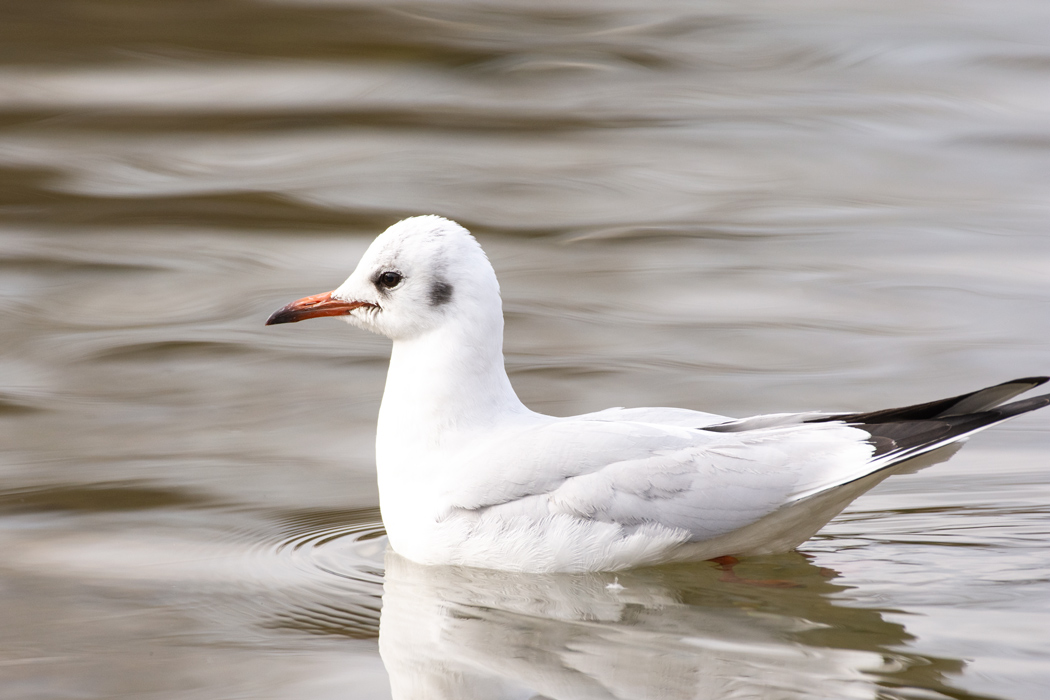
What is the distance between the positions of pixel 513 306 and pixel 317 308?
9.55 ft

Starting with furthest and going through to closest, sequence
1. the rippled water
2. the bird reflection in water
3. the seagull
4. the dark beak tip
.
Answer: the dark beak tip → the seagull → the rippled water → the bird reflection in water

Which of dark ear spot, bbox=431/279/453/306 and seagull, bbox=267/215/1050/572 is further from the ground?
dark ear spot, bbox=431/279/453/306

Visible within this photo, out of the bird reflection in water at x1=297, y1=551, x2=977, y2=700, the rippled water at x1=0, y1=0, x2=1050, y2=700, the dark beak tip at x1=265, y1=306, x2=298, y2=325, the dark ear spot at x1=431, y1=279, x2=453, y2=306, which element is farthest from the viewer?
the dark beak tip at x1=265, y1=306, x2=298, y2=325

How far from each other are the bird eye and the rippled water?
0.91 meters

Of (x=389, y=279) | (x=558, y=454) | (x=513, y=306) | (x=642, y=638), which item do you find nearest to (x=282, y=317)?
(x=389, y=279)

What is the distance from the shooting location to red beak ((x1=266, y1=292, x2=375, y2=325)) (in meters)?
4.86

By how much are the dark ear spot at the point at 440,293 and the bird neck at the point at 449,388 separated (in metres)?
0.08

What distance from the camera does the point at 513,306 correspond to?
7.69m

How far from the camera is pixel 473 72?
11414 mm

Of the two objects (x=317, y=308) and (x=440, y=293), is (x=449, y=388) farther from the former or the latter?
(x=317, y=308)

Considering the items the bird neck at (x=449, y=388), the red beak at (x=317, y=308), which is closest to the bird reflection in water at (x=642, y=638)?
the bird neck at (x=449, y=388)

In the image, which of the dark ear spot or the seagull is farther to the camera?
the dark ear spot

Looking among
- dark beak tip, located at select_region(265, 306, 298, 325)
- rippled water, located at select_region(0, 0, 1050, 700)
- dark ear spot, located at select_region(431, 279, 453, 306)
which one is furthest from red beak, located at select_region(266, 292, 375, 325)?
rippled water, located at select_region(0, 0, 1050, 700)

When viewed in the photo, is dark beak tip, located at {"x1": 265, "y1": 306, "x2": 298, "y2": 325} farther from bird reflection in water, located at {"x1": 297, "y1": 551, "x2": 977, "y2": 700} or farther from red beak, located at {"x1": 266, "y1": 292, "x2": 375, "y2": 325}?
bird reflection in water, located at {"x1": 297, "y1": 551, "x2": 977, "y2": 700}
